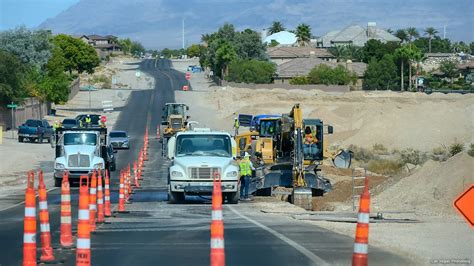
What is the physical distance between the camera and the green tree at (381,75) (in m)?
140

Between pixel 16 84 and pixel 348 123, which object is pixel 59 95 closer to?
pixel 16 84

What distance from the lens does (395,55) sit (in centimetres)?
14238

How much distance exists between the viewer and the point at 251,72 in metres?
139

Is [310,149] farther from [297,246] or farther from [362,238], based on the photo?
[362,238]

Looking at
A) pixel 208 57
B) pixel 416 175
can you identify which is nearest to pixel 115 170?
pixel 416 175

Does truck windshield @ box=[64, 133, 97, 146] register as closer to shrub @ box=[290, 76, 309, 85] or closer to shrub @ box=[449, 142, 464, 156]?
shrub @ box=[449, 142, 464, 156]

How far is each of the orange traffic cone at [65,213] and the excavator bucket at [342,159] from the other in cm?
3009

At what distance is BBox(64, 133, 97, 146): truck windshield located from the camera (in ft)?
138

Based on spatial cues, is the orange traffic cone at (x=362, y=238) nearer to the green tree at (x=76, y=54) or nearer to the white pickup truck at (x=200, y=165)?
the white pickup truck at (x=200, y=165)

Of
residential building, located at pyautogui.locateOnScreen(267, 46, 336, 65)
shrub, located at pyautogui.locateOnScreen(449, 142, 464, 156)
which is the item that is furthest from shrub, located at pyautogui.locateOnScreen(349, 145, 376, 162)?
residential building, located at pyautogui.locateOnScreen(267, 46, 336, 65)

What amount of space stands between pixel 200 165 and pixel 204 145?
1.12 metres

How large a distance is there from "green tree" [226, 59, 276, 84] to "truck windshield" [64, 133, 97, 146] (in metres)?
96.3

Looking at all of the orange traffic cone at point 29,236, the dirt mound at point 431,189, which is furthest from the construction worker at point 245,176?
the orange traffic cone at point 29,236

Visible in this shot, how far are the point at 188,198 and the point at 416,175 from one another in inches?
311
